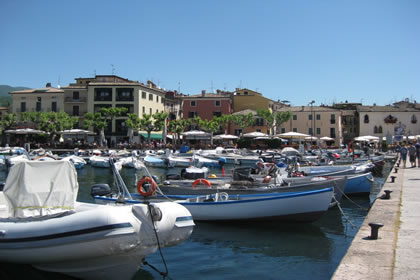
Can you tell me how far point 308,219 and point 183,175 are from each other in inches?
335

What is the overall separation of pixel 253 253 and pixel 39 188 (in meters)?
5.81

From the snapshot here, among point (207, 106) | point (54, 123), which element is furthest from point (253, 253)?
point (207, 106)

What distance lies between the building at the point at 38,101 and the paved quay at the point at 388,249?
69.7 m

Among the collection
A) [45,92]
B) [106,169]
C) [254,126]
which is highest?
[45,92]

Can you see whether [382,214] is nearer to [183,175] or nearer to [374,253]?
[374,253]

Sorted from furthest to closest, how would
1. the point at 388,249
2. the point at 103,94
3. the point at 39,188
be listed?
the point at 103,94
the point at 39,188
the point at 388,249

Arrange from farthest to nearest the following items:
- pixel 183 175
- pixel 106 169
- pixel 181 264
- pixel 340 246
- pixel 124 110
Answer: pixel 124 110
pixel 106 169
pixel 183 175
pixel 340 246
pixel 181 264

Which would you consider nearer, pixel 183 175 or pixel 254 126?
pixel 183 175

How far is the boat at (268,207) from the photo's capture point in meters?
13.2

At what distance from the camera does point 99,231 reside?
7.61 m

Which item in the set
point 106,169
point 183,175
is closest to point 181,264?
point 183,175

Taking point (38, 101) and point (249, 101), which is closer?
point (38, 101)

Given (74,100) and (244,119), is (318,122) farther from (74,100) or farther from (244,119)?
(74,100)

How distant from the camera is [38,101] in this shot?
245 feet
